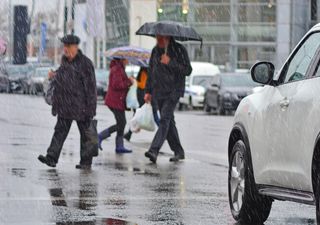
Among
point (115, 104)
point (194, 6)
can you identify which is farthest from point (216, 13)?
point (115, 104)

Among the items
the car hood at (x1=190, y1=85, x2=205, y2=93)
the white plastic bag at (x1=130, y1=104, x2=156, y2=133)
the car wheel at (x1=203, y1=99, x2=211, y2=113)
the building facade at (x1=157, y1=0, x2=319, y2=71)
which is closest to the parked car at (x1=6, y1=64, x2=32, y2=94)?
the building facade at (x1=157, y1=0, x2=319, y2=71)

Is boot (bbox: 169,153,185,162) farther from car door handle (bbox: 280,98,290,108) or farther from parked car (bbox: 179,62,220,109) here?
parked car (bbox: 179,62,220,109)

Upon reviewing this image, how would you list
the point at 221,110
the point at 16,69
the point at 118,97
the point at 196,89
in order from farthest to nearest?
the point at 16,69 → the point at 196,89 → the point at 221,110 → the point at 118,97

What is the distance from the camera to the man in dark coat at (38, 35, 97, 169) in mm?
13492

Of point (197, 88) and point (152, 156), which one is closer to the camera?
point (152, 156)

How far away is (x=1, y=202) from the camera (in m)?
9.88

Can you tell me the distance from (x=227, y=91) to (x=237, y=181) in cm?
2605

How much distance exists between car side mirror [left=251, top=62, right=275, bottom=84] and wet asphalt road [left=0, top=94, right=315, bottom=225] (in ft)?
4.08

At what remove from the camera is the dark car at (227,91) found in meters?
34.9

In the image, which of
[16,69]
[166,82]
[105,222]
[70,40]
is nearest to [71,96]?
[70,40]

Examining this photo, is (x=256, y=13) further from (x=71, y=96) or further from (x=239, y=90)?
(x=71, y=96)

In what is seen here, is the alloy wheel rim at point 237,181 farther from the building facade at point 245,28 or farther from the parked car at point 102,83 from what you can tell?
the building facade at point 245,28

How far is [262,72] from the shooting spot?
8836mm

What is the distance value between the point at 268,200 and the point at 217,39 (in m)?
59.9
